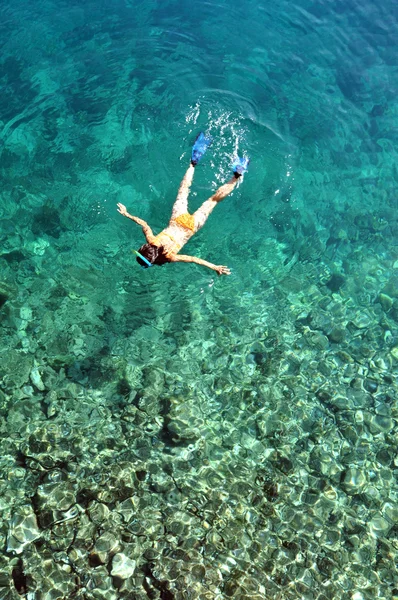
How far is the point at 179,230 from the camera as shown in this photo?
10.0 metres

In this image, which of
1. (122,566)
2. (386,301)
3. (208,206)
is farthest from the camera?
(386,301)

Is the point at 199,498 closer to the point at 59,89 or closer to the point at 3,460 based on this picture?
the point at 3,460

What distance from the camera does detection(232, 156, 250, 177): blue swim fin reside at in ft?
36.8

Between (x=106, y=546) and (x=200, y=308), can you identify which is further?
(x=200, y=308)

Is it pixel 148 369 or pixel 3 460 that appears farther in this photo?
pixel 148 369

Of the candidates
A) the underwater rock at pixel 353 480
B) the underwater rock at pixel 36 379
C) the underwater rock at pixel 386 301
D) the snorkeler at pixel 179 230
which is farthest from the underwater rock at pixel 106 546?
the underwater rock at pixel 386 301

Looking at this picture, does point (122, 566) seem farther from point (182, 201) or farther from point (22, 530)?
point (182, 201)

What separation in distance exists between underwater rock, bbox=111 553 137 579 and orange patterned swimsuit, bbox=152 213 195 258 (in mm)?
4911

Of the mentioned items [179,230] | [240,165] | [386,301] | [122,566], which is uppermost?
[240,165]

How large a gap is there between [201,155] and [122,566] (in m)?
8.02

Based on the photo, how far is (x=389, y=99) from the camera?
1552 centimetres

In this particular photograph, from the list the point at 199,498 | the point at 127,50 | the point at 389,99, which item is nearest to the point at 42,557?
the point at 199,498

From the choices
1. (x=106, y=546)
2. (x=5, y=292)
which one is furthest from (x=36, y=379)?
(x=106, y=546)

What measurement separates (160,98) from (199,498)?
1018 cm
